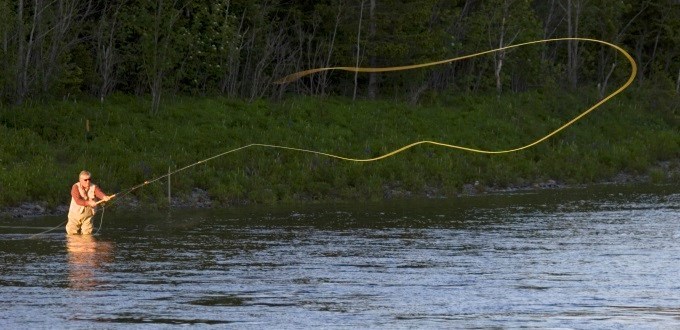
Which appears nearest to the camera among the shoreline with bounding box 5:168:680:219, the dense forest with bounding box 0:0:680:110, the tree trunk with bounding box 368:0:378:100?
the shoreline with bounding box 5:168:680:219

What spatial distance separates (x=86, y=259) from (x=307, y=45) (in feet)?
73.1

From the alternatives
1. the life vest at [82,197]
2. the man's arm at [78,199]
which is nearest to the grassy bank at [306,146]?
the life vest at [82,197]

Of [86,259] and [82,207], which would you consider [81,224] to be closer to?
[82,207]

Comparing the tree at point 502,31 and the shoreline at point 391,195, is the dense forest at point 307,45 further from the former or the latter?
the shoreline at point 391,195

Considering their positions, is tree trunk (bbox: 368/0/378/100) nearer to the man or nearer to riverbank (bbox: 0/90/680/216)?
riverbank (bbox: 0/90/680/216)

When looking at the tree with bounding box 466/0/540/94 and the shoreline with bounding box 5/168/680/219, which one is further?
the tree with bounding box 466/0/540/94

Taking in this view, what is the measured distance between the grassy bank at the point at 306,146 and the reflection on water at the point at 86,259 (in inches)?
178

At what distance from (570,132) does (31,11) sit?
46.2 ft

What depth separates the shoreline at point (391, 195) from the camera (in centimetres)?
2581

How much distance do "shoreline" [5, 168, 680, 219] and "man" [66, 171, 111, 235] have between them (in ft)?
9.95

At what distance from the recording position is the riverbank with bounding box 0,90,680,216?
28172 mm

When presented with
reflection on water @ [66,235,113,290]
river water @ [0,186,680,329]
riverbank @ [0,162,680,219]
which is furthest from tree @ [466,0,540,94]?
Result: reflection on water @ [66,235,113,290]

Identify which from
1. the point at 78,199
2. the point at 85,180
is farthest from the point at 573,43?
the point at 78,199

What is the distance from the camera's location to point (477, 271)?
18.3m
